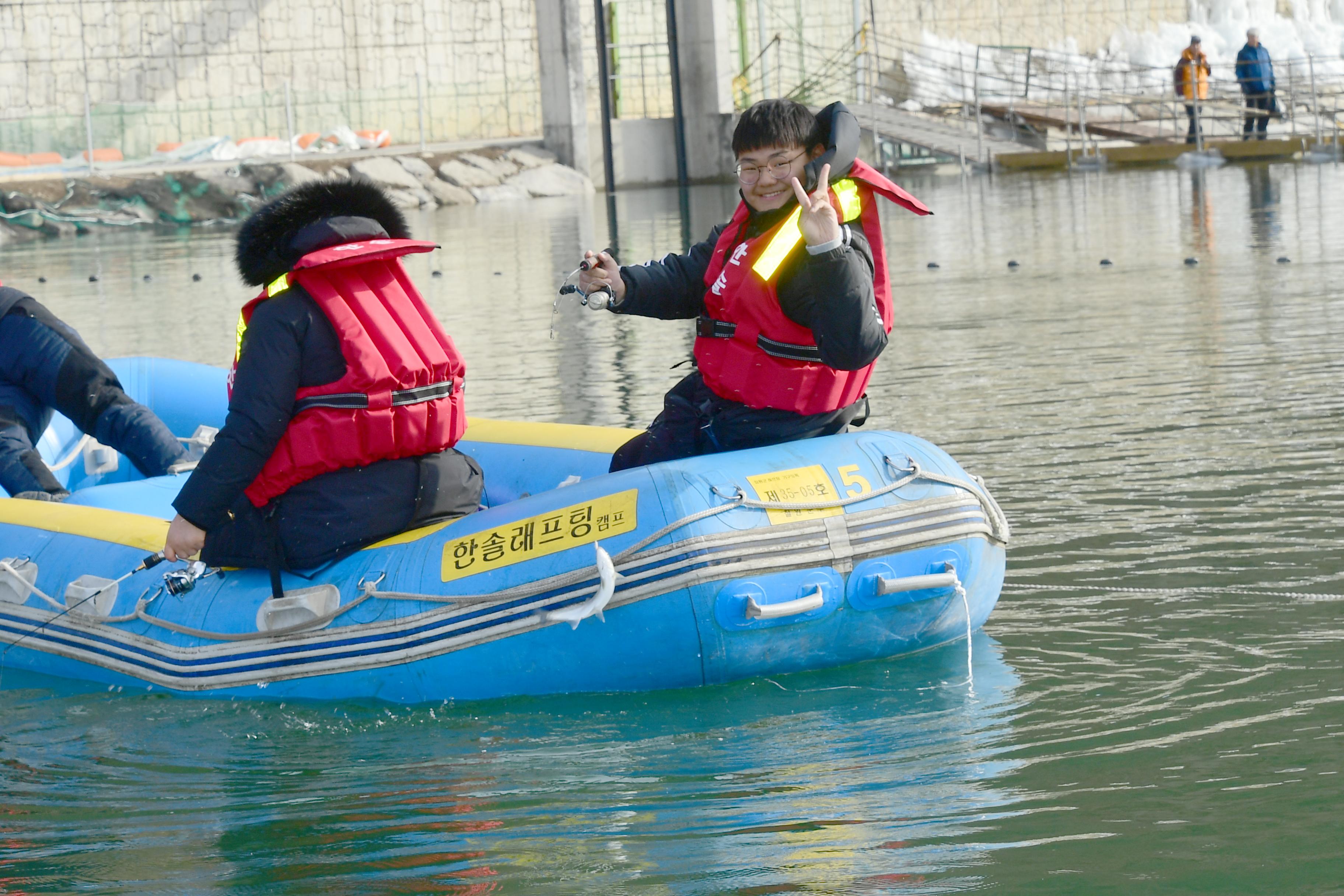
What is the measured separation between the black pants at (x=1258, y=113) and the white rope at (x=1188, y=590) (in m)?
16.2

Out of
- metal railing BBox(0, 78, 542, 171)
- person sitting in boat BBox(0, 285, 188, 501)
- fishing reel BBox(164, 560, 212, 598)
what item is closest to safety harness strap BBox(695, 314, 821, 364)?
fishing reel BBox(164, 560, 212, 598)

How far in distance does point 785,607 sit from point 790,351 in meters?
0.56

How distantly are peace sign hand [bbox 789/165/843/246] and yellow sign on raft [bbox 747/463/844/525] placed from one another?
51 cm

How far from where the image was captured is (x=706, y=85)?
2341cm

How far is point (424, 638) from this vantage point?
3.51 metres

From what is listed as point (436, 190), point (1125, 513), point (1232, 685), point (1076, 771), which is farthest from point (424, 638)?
point (436, 190)

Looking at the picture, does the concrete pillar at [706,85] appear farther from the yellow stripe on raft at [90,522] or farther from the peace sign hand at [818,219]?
the peace sign hand at [818,219]

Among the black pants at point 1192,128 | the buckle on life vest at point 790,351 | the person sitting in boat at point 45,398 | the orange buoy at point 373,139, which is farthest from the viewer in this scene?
the orange buoy at point 373,139

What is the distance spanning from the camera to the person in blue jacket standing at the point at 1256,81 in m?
19.2

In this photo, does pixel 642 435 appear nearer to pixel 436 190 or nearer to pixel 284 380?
pixel 284 380

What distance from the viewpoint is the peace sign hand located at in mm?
3207

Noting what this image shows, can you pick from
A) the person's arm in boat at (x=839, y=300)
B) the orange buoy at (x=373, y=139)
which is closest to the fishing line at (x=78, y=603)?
the person's arm in boat at (x=839, y=300)

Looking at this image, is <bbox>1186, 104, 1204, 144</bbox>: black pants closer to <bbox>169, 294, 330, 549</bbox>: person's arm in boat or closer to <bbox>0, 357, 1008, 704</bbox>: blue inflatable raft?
<bbox>0, 357, 1008, 704</bbox>: blue inflatable raft

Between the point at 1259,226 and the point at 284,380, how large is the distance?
948 centimetres
